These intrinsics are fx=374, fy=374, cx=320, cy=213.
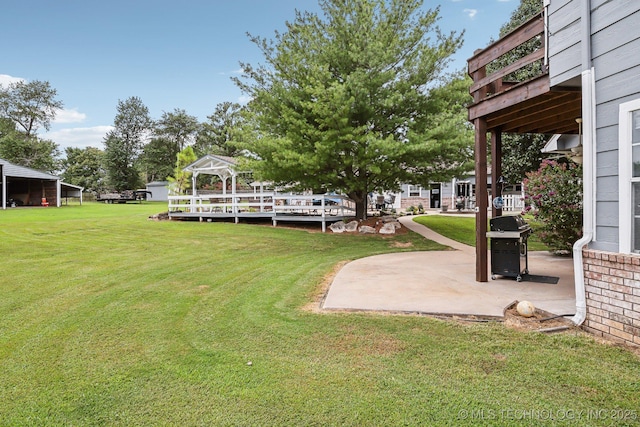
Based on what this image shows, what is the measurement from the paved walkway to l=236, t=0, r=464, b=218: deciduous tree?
4.42m

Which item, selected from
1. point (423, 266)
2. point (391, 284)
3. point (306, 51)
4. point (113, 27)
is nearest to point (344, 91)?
point (306, 51)

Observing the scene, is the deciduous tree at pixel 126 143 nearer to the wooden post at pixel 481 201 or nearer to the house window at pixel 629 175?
the wooden post at pixel 481 201

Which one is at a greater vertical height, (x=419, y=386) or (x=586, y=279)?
(x=586, y=279)

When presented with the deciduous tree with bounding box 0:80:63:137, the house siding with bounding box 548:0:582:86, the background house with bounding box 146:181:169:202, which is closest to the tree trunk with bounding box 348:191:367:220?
the house siding with bounding box 548:0:582:86

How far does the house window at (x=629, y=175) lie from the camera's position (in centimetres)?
303

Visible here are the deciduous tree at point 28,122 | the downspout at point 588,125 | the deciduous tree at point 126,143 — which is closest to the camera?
the downspout at point 588,125

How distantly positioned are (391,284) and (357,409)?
307 cm

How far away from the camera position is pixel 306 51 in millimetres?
11609

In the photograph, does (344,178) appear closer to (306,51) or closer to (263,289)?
(306,51)

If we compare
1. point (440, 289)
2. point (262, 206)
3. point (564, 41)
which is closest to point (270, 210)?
point (262, 206)

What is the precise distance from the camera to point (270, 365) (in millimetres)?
2863

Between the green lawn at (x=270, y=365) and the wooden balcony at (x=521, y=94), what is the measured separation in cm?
270

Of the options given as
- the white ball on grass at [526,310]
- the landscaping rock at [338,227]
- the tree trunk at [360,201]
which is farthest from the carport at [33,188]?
the white ball on grass at [526,310]

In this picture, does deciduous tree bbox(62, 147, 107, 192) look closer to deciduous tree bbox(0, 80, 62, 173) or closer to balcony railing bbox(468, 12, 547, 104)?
deciduous tree bbox(0, 80, 62, 173)
